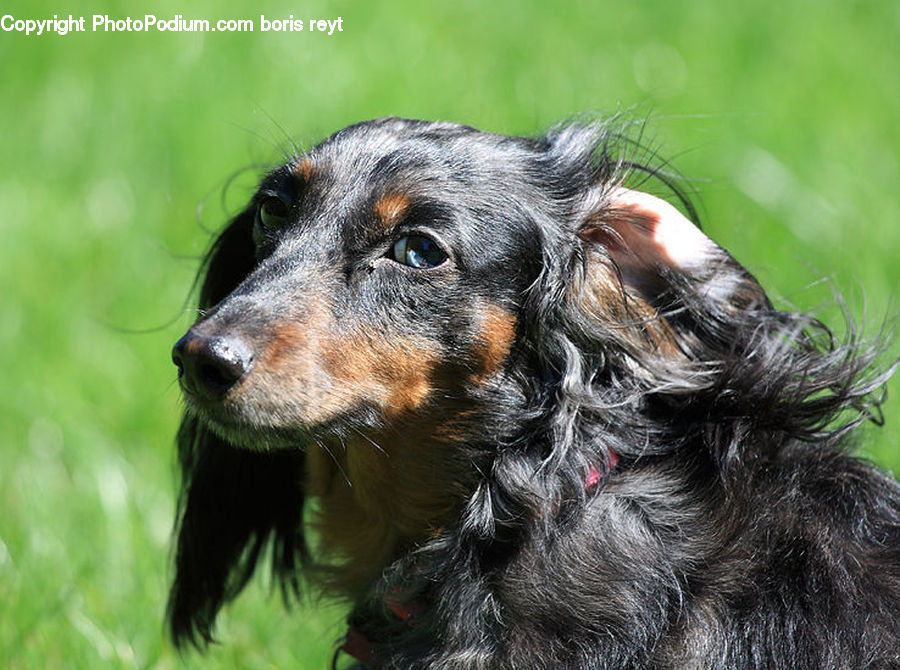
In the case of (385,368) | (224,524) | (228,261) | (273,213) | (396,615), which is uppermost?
(273,213)

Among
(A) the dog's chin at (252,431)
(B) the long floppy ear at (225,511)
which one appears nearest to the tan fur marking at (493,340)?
(A) the dog's chin at (252,431)

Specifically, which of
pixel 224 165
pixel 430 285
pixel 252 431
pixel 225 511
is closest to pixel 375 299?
pixel 430 285

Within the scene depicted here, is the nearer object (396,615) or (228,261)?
(396,615)

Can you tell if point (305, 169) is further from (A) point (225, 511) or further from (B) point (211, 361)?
(A) point (225, 511)

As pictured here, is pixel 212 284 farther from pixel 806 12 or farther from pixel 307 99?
pixel 806 12

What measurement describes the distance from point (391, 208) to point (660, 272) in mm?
727

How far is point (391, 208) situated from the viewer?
10.2ft

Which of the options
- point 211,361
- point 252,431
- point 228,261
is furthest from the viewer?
point 228,261

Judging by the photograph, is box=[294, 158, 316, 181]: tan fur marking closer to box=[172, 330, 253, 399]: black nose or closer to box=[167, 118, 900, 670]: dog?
box=[167, 118, 900, 670]: dog

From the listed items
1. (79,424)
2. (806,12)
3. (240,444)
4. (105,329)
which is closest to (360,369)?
(240,444)

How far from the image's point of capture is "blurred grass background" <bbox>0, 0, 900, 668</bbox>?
14.6 feet

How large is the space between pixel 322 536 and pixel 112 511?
4.91ft

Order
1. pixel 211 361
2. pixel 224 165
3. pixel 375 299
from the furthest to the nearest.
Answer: pixel 224 165 → pixel 375 299 → pixel 211 361

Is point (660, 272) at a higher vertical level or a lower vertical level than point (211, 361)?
higher
